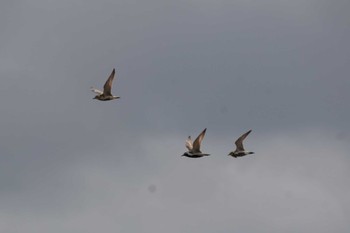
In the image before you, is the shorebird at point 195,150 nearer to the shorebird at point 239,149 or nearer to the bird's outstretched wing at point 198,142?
the bird's outstretched wing at point 198,142

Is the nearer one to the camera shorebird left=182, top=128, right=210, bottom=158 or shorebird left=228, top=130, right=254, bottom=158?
shorebird left=182, top=128, right=210, bottom=158

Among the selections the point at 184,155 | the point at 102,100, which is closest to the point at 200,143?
the point at 184,155

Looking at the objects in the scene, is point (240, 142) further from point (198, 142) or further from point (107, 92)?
point (107, 92)

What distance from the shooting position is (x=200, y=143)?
4840 inches

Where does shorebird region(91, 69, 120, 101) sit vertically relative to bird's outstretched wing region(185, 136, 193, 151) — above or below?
above

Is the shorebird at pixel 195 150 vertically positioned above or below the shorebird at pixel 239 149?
below

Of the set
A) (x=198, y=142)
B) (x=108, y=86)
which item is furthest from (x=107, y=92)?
(x=198, y=142)

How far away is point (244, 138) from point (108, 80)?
21.1 meters

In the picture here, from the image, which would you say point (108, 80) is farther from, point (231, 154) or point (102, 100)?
point (231, 154)

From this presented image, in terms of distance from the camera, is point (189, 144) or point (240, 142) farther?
point (240, 142)

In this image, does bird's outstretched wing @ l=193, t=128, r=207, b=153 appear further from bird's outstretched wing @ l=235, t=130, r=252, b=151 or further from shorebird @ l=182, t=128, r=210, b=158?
bird's outstretched wing @ l=235, t=130, r=252, b=151

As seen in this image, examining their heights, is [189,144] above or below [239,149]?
above

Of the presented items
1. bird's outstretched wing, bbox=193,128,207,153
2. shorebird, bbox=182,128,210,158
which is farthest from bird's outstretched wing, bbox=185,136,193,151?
bird's outstretched wing, bbox=193,128,207,153

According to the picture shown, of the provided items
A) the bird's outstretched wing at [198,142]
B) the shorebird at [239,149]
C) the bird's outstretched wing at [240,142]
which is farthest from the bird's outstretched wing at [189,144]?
the bird's outstretched wing at [240,142]
